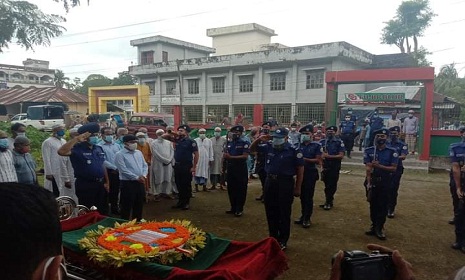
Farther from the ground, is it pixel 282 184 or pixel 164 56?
pixel 164 56

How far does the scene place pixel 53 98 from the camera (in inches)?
1097

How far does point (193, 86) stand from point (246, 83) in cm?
445

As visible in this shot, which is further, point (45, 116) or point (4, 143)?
Answer: point (45, 116)

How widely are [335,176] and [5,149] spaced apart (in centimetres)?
554

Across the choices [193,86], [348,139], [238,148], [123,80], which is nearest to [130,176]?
[238,148]

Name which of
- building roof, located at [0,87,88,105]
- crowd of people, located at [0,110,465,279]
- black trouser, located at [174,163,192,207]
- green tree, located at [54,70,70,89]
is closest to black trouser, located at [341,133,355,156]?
crowd of people, located at [0,110,465,279]

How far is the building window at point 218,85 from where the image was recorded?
24172 mm

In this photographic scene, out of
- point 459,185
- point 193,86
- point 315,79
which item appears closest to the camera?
point 459,185

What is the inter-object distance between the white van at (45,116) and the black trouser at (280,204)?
64.1ft

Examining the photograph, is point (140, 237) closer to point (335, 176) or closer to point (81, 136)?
point (81, 136)

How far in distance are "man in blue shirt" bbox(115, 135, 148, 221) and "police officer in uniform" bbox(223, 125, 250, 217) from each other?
1.76 m

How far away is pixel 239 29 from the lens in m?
31.6

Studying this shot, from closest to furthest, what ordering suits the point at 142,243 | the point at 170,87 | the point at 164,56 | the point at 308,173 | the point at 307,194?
the point at 142,243, the point at 307,194, the point at 308,173, the point at 170,87, the point at 164,56

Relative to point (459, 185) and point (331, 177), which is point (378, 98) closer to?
point (331, 177)
